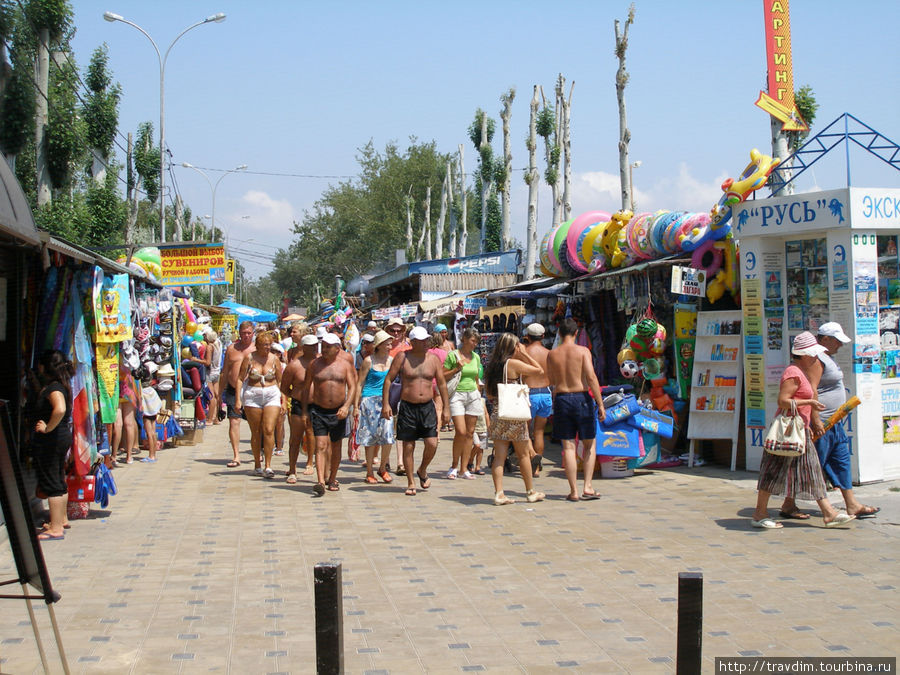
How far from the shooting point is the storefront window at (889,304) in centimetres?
973

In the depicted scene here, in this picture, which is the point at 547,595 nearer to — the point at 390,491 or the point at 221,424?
the point at 390,491

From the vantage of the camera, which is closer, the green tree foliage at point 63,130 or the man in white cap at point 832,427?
the man in white cap at point 832,427

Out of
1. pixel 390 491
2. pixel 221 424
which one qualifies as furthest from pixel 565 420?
pixel 221 424

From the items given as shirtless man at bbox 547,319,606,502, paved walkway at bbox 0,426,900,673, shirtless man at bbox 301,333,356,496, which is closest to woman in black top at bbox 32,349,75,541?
paved walkway at bbox 0,426,900,673

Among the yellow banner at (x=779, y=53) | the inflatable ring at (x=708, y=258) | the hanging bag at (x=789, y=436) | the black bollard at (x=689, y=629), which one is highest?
the yellow banner at (x=779, y=53)

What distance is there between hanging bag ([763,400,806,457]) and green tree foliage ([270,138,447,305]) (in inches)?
2412

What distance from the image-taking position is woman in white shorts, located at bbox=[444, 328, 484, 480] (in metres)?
10.9

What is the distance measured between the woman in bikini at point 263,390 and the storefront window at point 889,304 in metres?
6.94

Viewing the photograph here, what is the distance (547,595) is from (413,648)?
4.29 ft

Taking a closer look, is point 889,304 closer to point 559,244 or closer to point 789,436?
point 789,436

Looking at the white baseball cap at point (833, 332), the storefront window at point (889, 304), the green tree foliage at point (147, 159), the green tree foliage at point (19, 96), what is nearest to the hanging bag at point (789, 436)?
the white baseball cap at point (833, 332)

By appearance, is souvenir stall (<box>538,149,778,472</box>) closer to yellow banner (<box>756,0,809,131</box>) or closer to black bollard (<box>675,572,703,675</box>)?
yellow banner (<box>756,0,809,131</box>)

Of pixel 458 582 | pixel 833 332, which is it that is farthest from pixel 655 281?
pixel 458 582

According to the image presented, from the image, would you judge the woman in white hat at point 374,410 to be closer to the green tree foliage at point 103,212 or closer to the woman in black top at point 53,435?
the woman in black top at point 53,435
